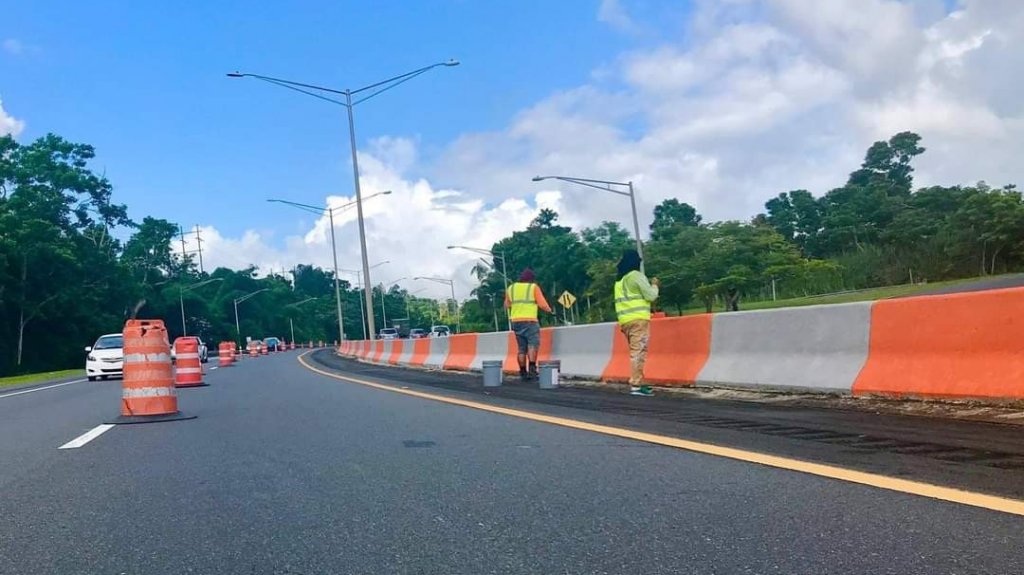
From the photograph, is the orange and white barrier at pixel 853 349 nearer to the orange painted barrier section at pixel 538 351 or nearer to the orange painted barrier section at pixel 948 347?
the orange painted barrier section at pixel 948 347

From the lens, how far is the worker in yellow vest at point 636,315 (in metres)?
11.7

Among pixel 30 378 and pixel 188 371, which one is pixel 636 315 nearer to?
pixel 188 371

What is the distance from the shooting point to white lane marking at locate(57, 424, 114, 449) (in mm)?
7996

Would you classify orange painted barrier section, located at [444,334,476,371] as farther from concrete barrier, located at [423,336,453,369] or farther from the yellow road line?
the yellow road line

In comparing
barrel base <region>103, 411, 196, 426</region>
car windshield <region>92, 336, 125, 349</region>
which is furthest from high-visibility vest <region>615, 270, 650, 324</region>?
car windshield <region>92, 336, 125, 349</region>

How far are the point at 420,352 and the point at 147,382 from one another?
15.3 metres

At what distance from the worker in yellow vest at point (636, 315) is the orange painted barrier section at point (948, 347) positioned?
333cm

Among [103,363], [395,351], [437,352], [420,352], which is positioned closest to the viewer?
[437,352]

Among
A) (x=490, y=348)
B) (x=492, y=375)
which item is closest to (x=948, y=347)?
(x=492, y=375)

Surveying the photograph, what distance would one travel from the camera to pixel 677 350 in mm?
12156

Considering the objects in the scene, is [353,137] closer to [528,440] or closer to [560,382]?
[560,382]

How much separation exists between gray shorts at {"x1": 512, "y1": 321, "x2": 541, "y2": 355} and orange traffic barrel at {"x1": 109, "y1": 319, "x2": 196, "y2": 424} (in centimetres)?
650

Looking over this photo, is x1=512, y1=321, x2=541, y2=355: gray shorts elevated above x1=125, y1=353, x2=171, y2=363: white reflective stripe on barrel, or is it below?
below

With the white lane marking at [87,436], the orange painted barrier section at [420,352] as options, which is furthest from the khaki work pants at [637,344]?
the orange painted barrier section at [420,352]
